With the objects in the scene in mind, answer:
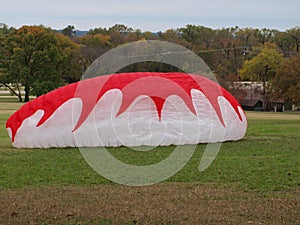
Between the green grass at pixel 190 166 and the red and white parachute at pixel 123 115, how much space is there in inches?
19.5

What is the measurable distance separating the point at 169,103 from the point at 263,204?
9.39 meters

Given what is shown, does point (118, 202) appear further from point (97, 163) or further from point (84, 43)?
point (84, 43)

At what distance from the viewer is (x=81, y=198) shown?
10.6 m

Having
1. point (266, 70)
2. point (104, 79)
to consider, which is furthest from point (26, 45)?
point (104, 79)

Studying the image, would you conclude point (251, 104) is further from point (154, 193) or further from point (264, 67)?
point (154, 193)

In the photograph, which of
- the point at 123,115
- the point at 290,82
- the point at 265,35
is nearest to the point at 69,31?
the point at 265,35

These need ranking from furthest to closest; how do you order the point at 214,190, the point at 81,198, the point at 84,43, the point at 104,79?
the point at 84,43
the point at 104,79
the point at 214,190
the point at 81,198

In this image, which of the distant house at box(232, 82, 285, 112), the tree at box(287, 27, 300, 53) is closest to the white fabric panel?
the distant house at box(232, 82, 285, 112)

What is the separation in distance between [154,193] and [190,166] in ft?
12.7

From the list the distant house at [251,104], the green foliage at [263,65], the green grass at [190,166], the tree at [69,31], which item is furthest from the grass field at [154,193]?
the tree at [69,31]

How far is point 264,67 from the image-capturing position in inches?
3376

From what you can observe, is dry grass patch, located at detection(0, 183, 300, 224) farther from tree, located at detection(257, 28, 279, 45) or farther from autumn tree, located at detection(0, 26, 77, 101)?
tree, located at detection(257, 28, 279, 45)

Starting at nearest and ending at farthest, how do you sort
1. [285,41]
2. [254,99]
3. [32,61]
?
[32,61] → [254,99] → [285,41]

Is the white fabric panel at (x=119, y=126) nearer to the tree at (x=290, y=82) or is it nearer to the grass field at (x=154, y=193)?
the grass field at (x=154, y=193)
